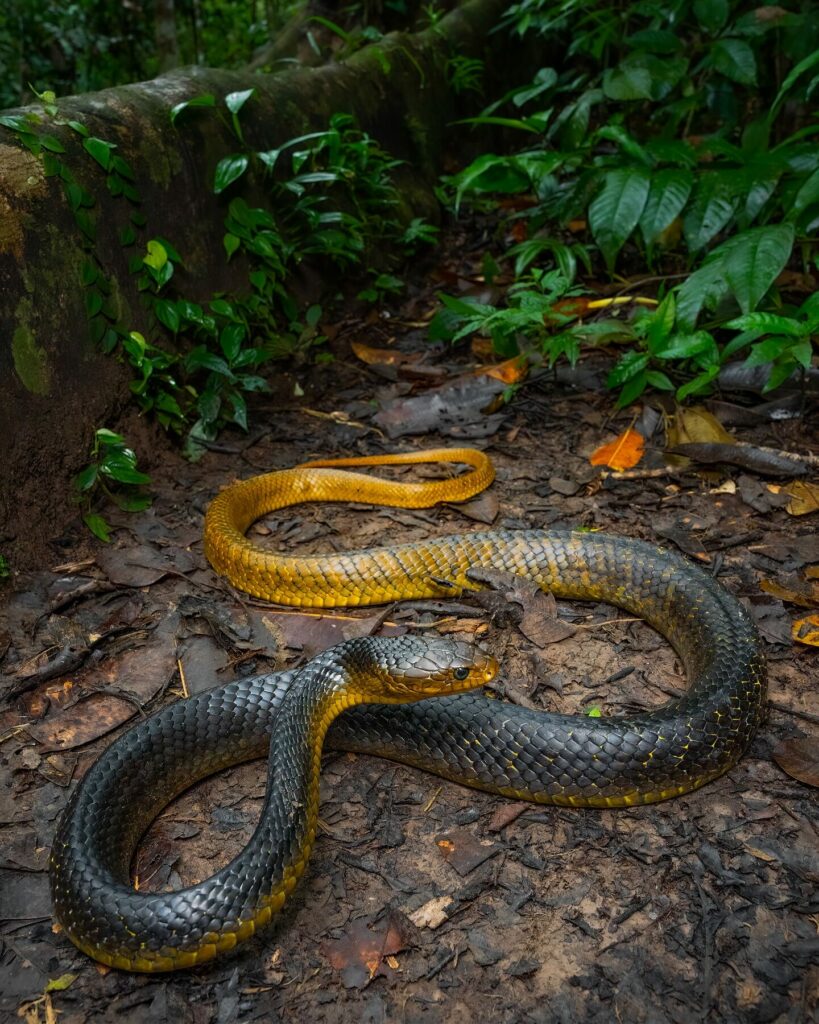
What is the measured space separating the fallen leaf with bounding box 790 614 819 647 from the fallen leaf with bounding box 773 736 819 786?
610 mm

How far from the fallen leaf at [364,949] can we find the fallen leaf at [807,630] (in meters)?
2.25

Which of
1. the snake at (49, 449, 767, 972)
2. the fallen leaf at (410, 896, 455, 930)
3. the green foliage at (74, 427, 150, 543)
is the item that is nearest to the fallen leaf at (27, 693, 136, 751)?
the snake at (49, 449, 767, 972)

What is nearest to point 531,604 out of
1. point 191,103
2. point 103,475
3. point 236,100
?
point 103,475

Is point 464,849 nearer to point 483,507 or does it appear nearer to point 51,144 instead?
point 483,507

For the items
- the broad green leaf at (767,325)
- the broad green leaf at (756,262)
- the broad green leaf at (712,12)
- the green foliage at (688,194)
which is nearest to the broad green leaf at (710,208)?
the green foliage at (688,194)

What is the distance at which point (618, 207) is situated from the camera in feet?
18.3

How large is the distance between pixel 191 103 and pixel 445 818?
4514mm

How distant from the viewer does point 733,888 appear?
2.84m

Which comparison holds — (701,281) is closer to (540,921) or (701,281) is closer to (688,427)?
(688,427)

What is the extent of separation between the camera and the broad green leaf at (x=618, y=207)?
5539 millimetres

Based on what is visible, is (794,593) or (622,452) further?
(622,452)

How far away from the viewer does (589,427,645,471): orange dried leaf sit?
5336 millimetres

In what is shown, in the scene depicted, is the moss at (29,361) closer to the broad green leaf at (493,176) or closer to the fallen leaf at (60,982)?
the fallen leaf at (60,982)

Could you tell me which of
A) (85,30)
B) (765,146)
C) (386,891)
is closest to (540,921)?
(386,891)
